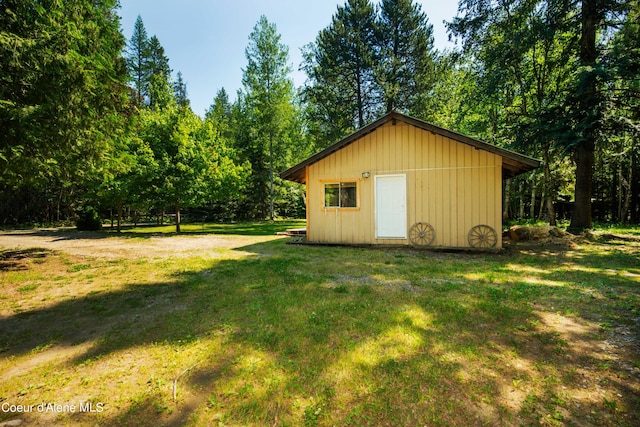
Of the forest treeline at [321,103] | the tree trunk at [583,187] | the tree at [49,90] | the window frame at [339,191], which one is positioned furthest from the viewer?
the tree trunk at [583,187]

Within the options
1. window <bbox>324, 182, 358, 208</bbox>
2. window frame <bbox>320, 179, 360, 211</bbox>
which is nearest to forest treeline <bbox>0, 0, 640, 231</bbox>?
window frame <bbox>320, 179, 360, 211</bbox>

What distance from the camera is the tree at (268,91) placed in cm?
2353

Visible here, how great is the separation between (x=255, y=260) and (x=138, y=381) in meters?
5.17

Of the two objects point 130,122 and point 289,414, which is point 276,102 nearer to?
point 130,122

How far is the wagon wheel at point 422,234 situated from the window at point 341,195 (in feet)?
6.87

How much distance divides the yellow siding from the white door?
0.15 m

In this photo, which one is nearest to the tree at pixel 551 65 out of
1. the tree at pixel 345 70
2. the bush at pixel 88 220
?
the tree at pixel 345 70

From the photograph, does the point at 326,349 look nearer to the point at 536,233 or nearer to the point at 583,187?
the point at 536,233

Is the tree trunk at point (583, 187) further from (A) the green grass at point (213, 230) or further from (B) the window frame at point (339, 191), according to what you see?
(A) the green grass at point (213, 230)

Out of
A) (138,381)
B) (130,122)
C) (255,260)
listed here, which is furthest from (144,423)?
(130,122)

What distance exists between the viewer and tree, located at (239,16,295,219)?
77.2ft

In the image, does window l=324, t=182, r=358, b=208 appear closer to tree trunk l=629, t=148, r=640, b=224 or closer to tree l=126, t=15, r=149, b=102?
→ tree trunk l=629, t=148, r=640, b=224

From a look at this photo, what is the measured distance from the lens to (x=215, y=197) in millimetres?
15352

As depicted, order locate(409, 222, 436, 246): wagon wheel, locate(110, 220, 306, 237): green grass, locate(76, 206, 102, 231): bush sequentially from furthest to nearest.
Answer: locate(76, 206, 102, 231): bush, locate(110, 220, 306, 237): green grass, locate(409, 222, 436, 246): wagon wheel
